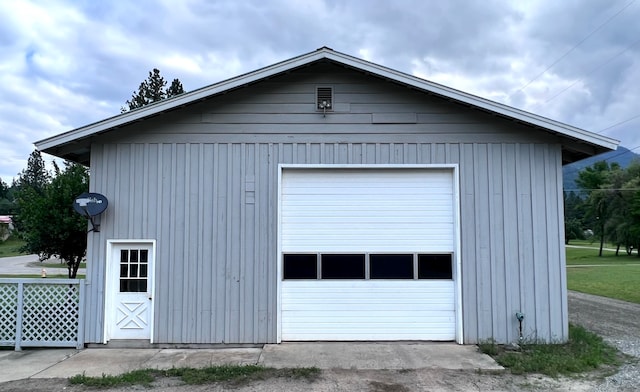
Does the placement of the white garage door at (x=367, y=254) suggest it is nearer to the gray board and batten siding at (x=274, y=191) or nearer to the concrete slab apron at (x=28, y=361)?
the gray board and batten siding at (x=274, y=191)

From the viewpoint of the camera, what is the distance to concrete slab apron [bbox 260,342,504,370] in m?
6.47

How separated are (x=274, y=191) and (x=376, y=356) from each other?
3314 mm

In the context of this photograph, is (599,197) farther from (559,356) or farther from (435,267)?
(559,356)

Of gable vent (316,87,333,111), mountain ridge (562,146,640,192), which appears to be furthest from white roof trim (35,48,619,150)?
mountain ridge (562,146,640,192)

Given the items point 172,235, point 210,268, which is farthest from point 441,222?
point 172,235

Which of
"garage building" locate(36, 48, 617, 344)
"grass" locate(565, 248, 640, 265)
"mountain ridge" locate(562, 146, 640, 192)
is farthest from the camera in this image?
"grass" locate(565, 248, 640, 265)

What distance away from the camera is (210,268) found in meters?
7.77

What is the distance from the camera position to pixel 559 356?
22.2 feet

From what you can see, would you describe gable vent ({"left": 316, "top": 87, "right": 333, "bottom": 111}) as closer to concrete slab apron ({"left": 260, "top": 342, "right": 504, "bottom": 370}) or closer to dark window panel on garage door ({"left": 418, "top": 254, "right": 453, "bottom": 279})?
dark window panel on garage door ({"left": 418, "top": 254, "right": 453, "bottom": 279})

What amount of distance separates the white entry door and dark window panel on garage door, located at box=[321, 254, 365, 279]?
3.15 m

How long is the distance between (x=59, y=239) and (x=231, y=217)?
624 cm

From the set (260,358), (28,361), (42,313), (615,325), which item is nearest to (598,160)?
(615,325)

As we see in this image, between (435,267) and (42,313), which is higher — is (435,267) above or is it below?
above

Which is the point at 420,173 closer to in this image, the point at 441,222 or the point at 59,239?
the point at 441,222
